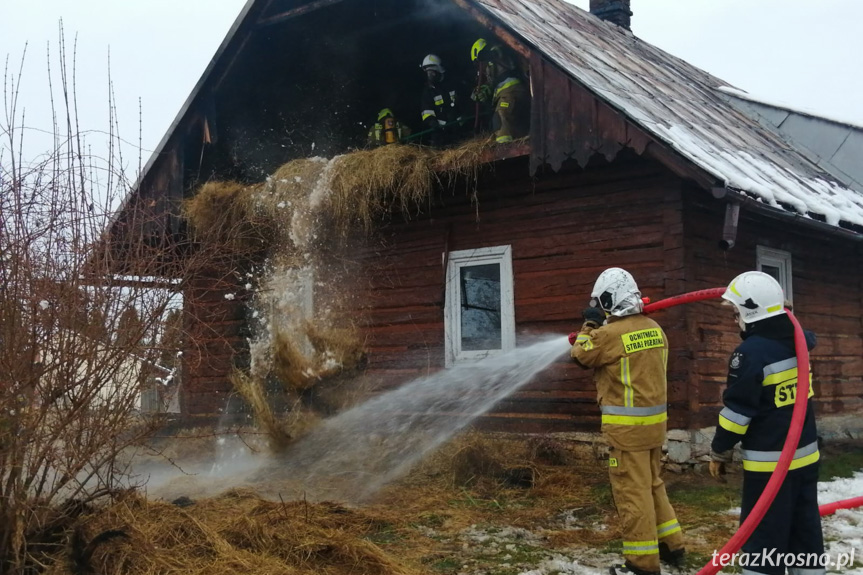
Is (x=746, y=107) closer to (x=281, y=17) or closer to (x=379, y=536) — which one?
(x=281, y=17)

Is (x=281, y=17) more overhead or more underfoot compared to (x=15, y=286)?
more overhead

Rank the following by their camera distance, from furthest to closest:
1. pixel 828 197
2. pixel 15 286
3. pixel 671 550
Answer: pixel 828 197 < pixel 671 550 < pixel 15 286

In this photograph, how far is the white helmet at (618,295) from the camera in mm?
5062

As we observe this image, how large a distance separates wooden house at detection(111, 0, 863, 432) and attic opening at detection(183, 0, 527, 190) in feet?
0.09

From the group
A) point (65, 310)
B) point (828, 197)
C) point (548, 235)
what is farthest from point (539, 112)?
point (65, 310)

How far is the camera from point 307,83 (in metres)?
11.5

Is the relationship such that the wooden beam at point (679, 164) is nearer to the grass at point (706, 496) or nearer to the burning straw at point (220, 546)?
the grass at point (706, 496)

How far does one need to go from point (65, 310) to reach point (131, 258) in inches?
27.2

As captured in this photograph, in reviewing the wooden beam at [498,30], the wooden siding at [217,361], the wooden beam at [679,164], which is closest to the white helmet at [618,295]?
the wooden beam at [679,164]

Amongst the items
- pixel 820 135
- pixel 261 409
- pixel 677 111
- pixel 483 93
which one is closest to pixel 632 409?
pixel 483 93

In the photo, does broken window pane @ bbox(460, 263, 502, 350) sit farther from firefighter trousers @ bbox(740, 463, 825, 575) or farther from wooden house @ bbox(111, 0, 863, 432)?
firefighter trousers @ bbox(740, 463, 825, 575)

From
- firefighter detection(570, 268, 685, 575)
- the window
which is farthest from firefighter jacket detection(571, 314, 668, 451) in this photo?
the window

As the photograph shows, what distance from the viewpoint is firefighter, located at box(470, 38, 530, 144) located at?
8.65 m

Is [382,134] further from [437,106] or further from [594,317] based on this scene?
[594,317]
